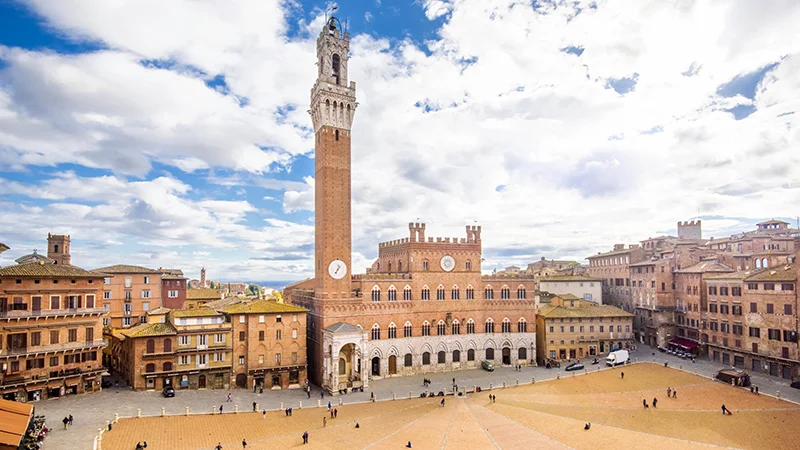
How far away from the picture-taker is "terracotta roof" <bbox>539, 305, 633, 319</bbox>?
225ft

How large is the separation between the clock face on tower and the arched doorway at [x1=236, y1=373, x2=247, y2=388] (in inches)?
606

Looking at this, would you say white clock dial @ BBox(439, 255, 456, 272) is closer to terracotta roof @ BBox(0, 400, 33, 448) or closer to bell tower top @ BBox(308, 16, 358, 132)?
bell tower top @ BBox(308, 16, 358, 132)

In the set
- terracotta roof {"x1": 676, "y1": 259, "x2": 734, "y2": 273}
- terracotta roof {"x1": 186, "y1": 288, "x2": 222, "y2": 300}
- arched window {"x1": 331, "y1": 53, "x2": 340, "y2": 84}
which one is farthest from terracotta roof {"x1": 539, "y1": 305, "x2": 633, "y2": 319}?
terracotta roof {"x1": 186, "y1": 288, "x2": 222, "y2": 300}

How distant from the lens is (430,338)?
63344mm

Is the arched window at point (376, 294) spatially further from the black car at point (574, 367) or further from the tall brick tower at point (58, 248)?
the tall brick tower at point (58, 248)

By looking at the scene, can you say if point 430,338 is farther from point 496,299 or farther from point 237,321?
point 237,321

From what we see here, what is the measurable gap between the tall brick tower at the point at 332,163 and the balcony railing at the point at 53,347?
2422 centimetres

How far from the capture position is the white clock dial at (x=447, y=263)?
65625 millimetres

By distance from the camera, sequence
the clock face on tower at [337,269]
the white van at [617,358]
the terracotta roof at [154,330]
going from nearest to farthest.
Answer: the terracotta roof at [154,330] → the clock face on tower at [337,269] → the white van at [617,358]

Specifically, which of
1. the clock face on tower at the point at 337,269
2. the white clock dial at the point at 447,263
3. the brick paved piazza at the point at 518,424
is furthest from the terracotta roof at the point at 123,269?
the white clock dial at the point at 447,263

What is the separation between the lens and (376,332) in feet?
199

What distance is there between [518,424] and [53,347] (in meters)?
44.5

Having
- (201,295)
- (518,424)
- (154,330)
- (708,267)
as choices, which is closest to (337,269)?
(154,330)

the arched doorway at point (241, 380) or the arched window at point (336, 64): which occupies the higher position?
the arched window at point (336, 64)
